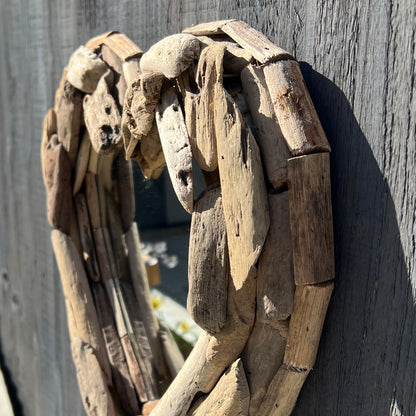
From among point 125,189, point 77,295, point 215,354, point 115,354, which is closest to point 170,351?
point 115,354

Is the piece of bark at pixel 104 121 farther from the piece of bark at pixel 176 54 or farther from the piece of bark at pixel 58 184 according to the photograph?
the piece of bark at pixel 176 54

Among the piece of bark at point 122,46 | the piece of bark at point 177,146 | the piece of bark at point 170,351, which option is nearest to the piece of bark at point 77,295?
the piece of bark at point 170,351

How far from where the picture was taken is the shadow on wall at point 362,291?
1.98 feet

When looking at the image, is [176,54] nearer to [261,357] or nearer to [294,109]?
[294,109]

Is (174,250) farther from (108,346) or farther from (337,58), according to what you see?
(337,58)

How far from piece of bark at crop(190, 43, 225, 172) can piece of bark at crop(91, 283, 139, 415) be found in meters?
0.61

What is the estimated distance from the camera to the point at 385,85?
1.94 ft

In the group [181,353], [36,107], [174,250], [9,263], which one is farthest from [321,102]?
[9,263]

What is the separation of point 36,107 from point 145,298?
63 centimetres

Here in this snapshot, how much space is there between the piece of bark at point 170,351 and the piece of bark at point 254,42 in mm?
709

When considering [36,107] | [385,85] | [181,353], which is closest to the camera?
[385,85]

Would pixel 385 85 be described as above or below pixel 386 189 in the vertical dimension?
above

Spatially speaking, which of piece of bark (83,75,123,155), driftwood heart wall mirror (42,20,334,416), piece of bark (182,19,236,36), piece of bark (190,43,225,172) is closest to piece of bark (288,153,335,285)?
driftwood heart wall mirror (42,20,334,416)

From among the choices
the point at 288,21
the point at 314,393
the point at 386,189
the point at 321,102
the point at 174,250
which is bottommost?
the point at 314,393
